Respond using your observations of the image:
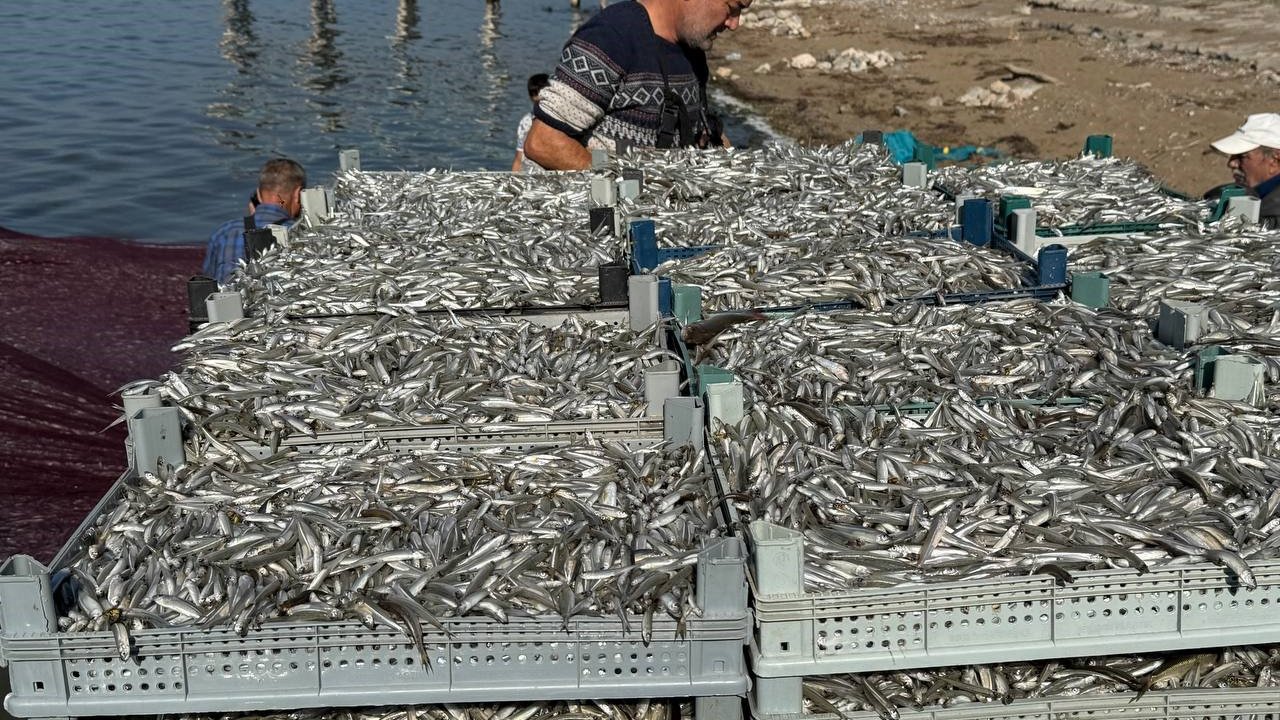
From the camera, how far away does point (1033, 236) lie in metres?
8.04

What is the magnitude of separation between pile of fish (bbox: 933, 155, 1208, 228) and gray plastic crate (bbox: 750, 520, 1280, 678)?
5112 mm

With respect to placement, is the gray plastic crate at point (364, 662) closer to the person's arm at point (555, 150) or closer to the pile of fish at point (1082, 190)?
the pile of fish at point (1082, 190)

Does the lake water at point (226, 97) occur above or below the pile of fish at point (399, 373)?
below

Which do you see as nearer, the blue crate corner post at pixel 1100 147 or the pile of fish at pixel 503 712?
the pile of fish at pixel 503 712

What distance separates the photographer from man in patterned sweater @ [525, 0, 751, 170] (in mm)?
9766

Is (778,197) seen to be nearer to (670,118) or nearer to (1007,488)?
(670,118)

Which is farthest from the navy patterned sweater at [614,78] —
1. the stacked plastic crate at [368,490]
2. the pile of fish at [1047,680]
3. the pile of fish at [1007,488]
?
the pile of fish at [1047,680]

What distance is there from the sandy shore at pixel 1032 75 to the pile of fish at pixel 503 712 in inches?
636

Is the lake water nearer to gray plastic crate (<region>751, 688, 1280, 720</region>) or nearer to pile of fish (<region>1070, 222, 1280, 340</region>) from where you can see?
pile of fish (<region>1070, 222, 1280, 340</region>)

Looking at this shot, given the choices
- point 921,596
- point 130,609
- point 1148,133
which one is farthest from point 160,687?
point 1148,133

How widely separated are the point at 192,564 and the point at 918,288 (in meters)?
4.55

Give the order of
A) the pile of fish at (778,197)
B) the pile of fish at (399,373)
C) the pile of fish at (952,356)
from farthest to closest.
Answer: the pile of fish at (778,197) < the pile of fish at (952,356) < the pile of fish at (399,373)

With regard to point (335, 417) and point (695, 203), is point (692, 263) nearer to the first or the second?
point (695, 203)

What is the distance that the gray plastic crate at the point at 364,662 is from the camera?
394 centimetres
